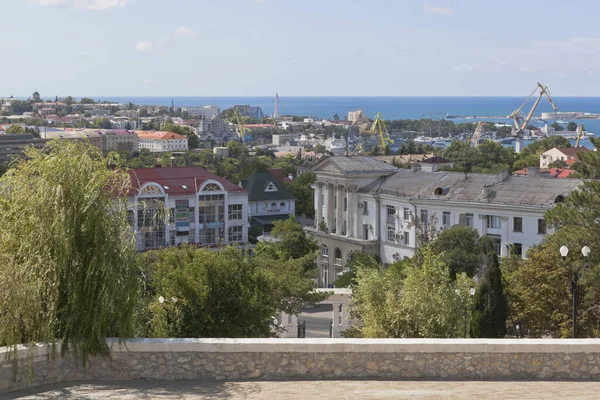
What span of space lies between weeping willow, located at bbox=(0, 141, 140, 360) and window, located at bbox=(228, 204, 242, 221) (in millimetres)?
55851

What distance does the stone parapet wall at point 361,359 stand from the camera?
12656 mm

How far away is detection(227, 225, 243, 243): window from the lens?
6906 centimetres

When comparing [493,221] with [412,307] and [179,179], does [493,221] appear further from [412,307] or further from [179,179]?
[412,307]

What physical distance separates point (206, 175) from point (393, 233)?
58.2 feet

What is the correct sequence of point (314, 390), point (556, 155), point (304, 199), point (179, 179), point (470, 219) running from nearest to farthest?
1. point (314, 390)
2. point (470, 219)
3. point (179, 179)
4. point (304, 199)
5. point (556, 155)

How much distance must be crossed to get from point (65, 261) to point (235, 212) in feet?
187

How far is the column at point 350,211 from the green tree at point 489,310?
3600 centimetres

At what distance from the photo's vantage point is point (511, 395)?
476 inches

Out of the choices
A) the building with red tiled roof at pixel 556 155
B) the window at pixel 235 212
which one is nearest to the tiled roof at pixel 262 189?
the window at pixel 235 212

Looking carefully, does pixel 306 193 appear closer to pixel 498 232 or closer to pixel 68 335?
pixel 498 232

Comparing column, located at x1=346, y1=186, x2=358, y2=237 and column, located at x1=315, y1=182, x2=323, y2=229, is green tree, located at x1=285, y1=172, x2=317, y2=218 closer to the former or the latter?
column, located at x1=315, y1=182, x2=323, y2=229

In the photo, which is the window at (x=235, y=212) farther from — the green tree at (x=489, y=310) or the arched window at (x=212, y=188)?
the green tree at (x=489, y=310)

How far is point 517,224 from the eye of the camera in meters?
48.9

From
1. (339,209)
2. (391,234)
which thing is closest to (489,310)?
(391,234)
